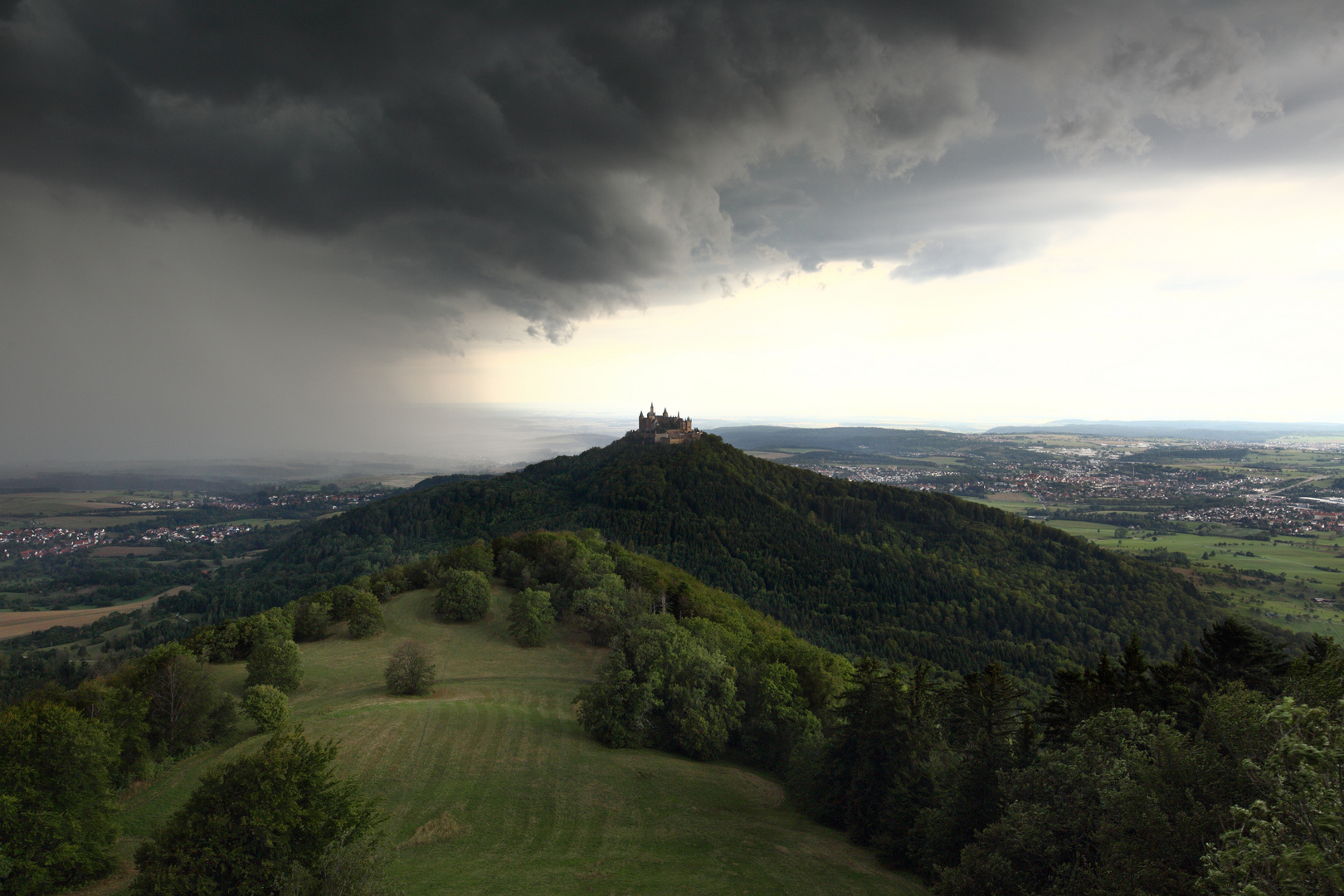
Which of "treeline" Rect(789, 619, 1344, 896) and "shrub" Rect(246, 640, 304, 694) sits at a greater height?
"treeline" Rect(789, 619, 1344, 896)

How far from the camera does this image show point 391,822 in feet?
90.2

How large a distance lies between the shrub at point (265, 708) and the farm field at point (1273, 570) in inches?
4511

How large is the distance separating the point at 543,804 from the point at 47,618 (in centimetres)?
12666

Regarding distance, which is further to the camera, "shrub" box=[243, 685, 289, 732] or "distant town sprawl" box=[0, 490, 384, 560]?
"distant town sprawl" box=[0, 490, 384, 560]

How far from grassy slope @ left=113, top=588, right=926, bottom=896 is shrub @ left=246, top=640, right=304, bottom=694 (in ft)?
5.62

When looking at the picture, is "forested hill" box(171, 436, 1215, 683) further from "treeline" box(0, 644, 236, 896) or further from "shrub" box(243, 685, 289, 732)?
"treeline" box(0, 644, 236, 896)

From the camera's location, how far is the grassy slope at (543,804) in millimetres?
24141

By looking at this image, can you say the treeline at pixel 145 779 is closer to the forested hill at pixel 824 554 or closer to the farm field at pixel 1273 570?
the forested hill at pixel 824 554

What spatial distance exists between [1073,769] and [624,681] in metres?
29.3

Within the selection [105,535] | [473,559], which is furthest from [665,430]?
[105,535]

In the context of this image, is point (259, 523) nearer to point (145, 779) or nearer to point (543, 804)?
point (145, 779)

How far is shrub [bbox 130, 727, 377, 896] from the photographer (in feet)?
56.6

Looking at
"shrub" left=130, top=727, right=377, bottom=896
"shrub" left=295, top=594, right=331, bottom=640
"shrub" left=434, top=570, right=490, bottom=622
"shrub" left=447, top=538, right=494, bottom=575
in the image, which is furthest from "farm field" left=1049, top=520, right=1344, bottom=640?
"shrub" left=295, top=594, right=331, bottom=640

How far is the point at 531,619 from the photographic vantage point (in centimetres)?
6000
